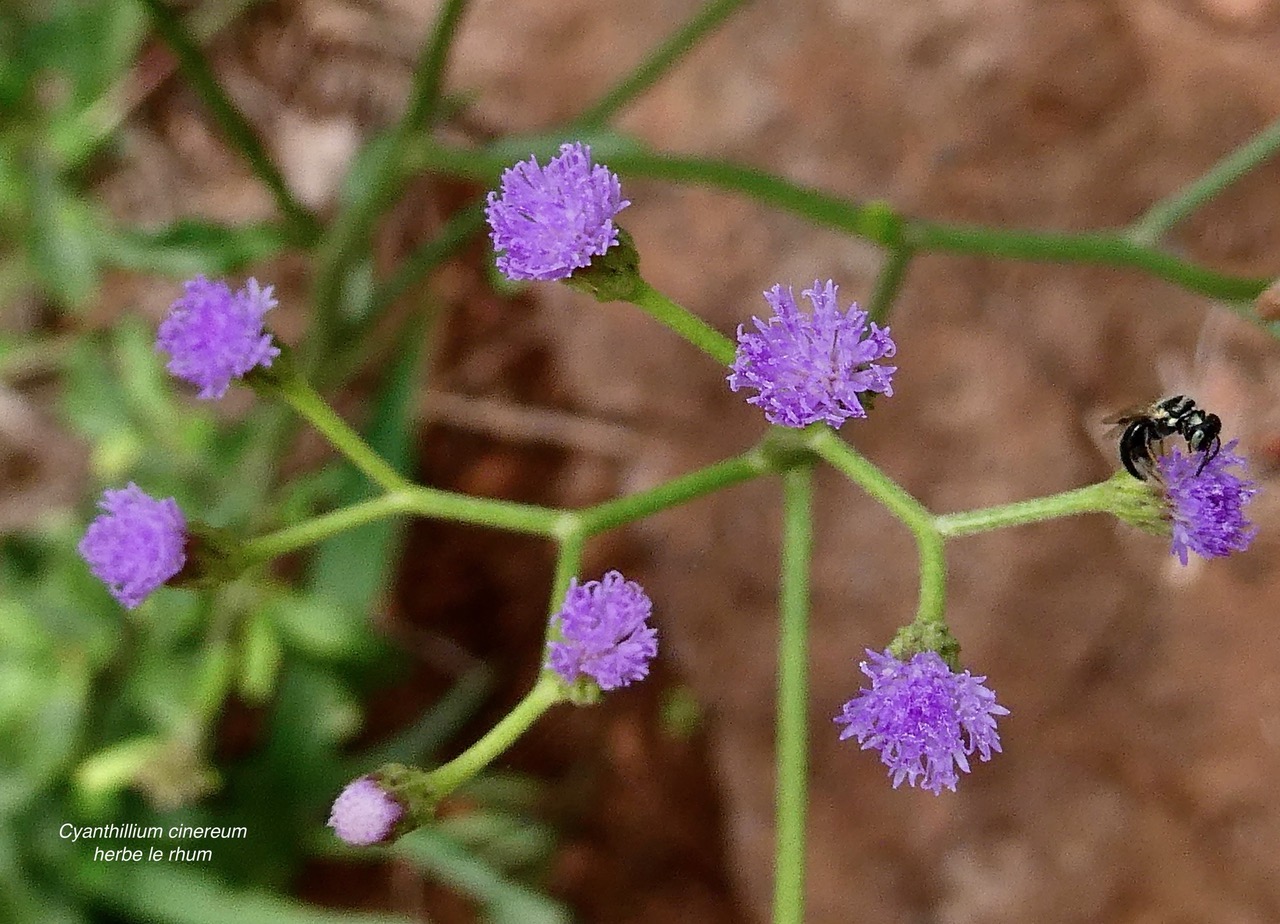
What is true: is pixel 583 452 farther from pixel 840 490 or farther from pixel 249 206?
pixel 249 206

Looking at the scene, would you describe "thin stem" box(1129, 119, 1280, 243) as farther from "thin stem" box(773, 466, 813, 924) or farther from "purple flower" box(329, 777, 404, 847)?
"purple flower" box(329, 777, 404, 847)

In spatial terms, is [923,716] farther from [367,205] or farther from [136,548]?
[367,205]

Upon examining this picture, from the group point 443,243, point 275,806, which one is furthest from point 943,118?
point 275,806

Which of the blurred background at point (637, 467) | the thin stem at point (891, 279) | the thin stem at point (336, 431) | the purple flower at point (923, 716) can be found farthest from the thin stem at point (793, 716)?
the blurred background at point (637, 467)

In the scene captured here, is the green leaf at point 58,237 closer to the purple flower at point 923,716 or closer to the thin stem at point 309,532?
the thin stem at point 309,532

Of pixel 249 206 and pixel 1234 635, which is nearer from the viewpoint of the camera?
pixel 1234 635

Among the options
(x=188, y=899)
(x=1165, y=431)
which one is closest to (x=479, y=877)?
(x=188, y=899)
